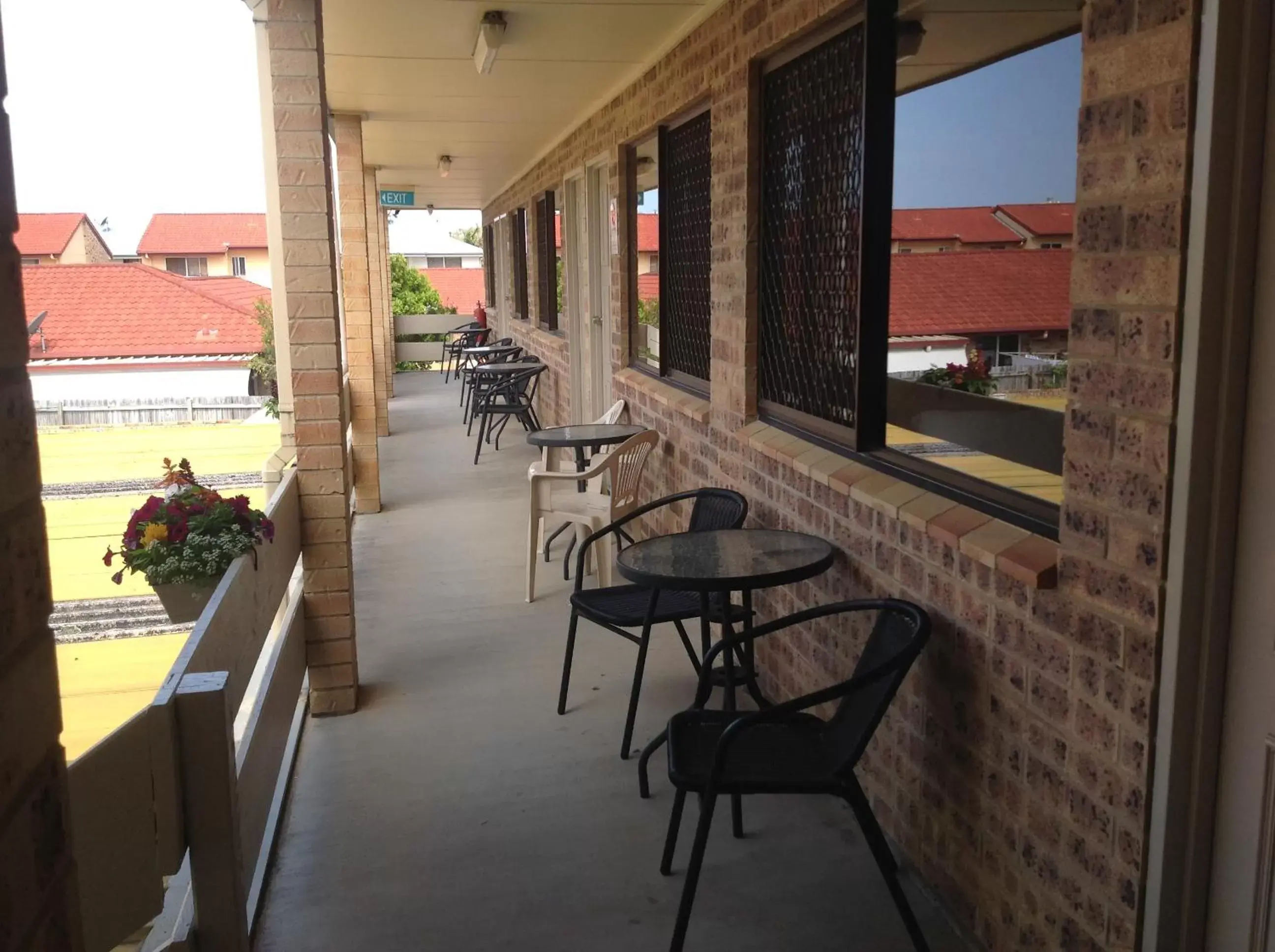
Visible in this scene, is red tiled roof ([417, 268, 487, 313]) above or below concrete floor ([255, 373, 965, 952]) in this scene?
above

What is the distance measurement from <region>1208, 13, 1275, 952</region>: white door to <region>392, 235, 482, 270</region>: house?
4404 cm

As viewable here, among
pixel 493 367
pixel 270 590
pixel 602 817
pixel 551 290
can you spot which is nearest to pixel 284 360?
pixel 270 590

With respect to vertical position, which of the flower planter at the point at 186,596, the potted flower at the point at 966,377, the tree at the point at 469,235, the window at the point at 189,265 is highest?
the tree at the point at 469,235

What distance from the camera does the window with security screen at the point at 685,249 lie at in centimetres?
507

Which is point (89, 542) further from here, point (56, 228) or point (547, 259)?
point (56, 228)

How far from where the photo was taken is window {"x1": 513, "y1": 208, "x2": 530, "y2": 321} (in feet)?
43.2

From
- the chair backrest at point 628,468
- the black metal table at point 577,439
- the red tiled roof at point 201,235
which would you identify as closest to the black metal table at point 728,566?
the chair backrest at point 628,468

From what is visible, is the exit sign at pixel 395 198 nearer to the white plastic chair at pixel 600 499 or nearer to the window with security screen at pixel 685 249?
the window with security screen at pixel 685 249

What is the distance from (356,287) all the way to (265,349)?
5.57m

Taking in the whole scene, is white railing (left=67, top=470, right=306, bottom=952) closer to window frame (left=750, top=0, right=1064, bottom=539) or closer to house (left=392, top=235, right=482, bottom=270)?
window frame (left=750, top=0, right=1064, bottom=539)

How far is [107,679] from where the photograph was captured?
658 centimetres

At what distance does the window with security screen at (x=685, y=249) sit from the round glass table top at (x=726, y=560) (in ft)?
5.82

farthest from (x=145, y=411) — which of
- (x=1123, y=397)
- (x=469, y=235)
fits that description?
(x=469, y=235)

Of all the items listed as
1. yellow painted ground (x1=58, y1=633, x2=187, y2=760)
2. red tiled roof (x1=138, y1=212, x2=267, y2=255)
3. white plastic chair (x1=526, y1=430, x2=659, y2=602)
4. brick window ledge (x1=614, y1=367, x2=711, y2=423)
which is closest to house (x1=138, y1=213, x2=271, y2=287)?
red tiled roof (x1=138, y1=212, x2=267, y2=255)
